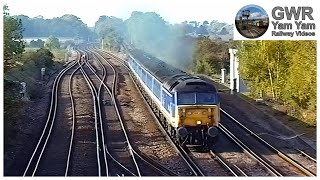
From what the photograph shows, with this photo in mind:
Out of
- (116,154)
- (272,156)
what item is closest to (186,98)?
(116,154)

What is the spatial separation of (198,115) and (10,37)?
259 inches

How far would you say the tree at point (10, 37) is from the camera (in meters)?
15.6

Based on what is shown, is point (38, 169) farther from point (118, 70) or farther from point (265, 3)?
point (118, 70)

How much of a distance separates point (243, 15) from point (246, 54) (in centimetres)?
849

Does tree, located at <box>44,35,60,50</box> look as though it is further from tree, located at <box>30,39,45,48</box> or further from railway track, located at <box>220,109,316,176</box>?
railway track, located at <box>220,109,316,176</box>

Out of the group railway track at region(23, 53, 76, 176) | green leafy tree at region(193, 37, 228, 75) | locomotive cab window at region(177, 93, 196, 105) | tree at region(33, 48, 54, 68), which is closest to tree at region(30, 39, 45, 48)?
tree at region(33, 48, 54, 68)

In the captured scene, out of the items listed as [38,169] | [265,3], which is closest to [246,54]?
[265,3]

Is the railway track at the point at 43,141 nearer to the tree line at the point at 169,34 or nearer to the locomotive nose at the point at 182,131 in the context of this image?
the locomotive nose at the point at 182,131

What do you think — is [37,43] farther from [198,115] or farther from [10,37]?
[198,115]

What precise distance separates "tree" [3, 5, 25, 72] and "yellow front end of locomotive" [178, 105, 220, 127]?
5099 millimetres

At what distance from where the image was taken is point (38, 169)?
11859mm

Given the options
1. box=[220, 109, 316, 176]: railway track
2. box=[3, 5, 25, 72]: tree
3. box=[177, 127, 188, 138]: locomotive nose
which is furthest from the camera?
box=[3, 5, 25, 72]: tree

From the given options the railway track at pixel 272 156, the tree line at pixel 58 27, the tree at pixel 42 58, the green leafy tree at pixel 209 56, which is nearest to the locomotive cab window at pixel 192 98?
the railway track at pixel 272 156

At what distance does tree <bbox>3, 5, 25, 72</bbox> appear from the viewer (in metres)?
15.6
